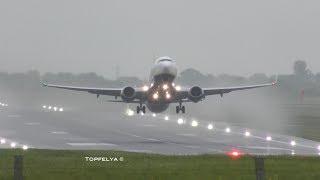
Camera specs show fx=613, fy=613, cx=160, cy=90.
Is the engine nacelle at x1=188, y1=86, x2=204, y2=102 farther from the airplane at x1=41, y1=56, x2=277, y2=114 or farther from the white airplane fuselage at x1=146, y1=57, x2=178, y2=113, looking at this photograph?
the white airplane fuselage at x1=146, y1=57, x2=178, y2=113

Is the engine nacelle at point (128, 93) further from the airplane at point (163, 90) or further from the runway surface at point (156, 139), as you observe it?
the runway surface at point (156, 139)

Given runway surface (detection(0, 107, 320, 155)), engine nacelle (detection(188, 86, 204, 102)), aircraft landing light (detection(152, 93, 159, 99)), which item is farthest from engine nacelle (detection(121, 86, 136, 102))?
engine nacelle (detection(188, 86, 204, 102))

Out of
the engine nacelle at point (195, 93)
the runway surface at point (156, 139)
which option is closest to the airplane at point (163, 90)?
the engine nacelle at point (195, 93)

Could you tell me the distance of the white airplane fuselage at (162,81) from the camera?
57875 mm

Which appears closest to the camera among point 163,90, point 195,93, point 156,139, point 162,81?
point 156,139

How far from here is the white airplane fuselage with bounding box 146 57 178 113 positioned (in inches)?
2279

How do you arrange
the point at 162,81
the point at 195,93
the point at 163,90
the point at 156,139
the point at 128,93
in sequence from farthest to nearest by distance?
the point at 128,93 → the point at 195,93 → the point at 163,90 → the point at 162,81 → the point at 156,139

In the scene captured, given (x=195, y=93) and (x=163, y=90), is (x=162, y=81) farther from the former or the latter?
(x=195, y=93)

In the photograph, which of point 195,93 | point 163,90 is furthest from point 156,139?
point 195,93

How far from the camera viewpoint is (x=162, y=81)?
5803cm

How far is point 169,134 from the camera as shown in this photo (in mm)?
60812

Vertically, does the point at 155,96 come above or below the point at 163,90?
below

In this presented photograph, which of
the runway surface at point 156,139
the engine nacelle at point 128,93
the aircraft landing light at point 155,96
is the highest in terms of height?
the engine nacelle at point 128,93

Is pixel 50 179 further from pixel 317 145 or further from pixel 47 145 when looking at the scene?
pixel 317 145
